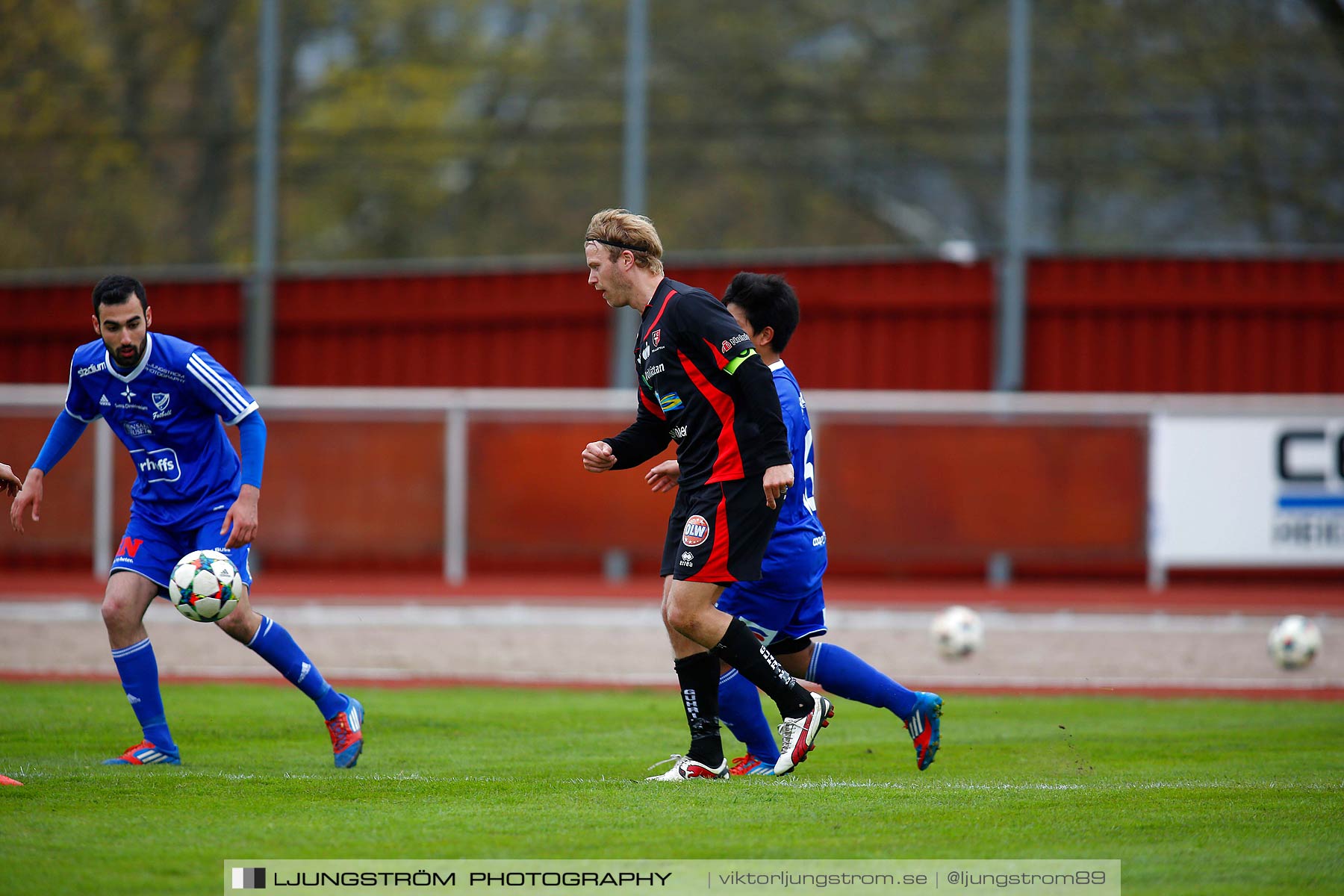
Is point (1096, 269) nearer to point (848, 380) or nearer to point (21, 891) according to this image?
point (848, 380)

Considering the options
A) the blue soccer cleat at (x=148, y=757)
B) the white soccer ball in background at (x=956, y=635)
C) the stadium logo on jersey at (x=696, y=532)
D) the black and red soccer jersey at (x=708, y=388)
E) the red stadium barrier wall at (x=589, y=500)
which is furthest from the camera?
the red stadium barrier wall at (x=589, y=500)

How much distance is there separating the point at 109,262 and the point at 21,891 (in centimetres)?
1658

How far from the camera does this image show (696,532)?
17.2ft

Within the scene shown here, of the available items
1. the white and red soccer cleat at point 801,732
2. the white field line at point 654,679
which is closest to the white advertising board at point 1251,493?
the white field line at point 654,679

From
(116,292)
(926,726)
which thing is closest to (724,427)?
(926,726)

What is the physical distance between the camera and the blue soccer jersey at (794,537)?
5.62 m

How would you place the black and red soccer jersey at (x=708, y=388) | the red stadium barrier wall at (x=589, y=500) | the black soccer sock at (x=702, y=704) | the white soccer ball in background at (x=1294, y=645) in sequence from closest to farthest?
the black and red soccer jersey at (x=708, y=388) < the black soccer sock at (x=702, y=704) < the white soccer ball in background at (x=1294, y=645) < the red stadium barrier wall at (x=589, y=500)

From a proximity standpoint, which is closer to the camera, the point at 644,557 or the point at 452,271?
the point at 644,557

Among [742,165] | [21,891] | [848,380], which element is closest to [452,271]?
[742,165]

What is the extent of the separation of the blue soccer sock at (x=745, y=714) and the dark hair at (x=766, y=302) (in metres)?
1.39

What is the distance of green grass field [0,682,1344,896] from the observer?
4.22 m

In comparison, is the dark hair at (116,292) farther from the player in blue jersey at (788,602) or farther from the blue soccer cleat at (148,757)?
the player in blue jersey at (788,602)

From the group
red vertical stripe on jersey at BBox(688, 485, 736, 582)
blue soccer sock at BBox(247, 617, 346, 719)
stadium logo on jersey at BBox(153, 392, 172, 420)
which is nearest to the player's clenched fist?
red vertical stripe on jersey at BBox(688, 485, 736, 582)

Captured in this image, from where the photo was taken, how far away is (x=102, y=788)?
5.16 m
